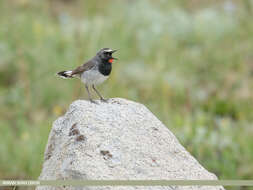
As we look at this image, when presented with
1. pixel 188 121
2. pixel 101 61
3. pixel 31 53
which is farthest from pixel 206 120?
pixel 101 61

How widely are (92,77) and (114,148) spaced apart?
1133 millimetres

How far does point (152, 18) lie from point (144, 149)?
7557 millimetres

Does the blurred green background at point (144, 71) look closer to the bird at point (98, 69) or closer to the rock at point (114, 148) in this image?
the bird at point (98, 69)

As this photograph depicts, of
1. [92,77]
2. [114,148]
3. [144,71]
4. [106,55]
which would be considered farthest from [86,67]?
[144,71]

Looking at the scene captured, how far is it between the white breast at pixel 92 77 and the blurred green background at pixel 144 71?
1.80 meters

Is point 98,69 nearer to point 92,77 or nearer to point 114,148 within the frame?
point 92,77

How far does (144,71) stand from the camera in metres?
8.66

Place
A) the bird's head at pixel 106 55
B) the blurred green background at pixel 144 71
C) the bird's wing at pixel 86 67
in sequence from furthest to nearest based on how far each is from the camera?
the blurred green background at pixel 144 71
the bird's wing at pixel 86 67
the bird's head at pixel 106 55

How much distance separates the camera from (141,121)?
319 centimetres

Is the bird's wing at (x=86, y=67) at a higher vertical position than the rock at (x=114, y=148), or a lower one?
higher

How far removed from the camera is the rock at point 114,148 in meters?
2.69

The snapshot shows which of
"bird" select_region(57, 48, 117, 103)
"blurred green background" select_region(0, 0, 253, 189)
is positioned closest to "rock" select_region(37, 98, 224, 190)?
"bird" select_region(57, 48, 117, 103)

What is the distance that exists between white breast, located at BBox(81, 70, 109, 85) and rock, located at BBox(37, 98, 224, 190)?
460 mm

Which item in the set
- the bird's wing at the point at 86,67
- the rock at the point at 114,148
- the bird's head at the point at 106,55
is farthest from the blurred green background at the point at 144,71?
the rock at the point at 114,148
